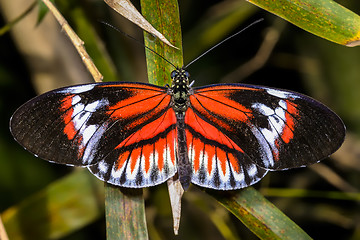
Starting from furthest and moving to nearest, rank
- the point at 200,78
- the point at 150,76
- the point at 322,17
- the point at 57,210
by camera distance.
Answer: the point at 200,78, the point at 57,210, the point at 150,76, the point at 322,17

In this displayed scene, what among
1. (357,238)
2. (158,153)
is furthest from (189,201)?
(357,238)

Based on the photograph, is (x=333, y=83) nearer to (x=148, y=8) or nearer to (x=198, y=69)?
(x=198, y=69)

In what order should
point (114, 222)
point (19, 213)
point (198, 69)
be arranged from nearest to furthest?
point (114, 222) < point (19, 213) < point (198, 69)

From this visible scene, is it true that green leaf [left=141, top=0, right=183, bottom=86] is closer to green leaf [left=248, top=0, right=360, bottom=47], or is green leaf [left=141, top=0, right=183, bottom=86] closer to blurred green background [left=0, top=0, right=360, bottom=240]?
green leaf [left=248, top=0, right=360, bottom=47]

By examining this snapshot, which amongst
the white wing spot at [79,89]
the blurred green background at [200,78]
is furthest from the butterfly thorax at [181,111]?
the blurred green background at [200,78]

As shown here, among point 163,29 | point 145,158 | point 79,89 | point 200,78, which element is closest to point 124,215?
point 145,158

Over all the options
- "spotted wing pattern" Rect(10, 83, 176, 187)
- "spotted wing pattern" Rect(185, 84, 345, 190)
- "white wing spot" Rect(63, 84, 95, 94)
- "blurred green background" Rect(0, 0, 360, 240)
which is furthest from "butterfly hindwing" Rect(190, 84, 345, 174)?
"blurred green background" Rect(0, 0, 360, 240)

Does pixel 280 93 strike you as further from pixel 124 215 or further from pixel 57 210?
pixel 57 210
